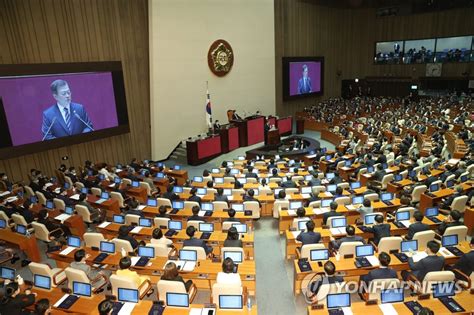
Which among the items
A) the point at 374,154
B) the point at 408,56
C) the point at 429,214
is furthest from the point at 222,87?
the point at 408,56

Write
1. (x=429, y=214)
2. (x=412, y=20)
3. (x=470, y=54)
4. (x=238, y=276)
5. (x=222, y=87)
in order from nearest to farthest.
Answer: (x=238, y=276)
(x=429, y=214)
(x=222, y=87)
(x=470, y=54)
(x=412, y=20)

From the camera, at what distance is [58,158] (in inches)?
645

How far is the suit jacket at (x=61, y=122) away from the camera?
50.3 feet

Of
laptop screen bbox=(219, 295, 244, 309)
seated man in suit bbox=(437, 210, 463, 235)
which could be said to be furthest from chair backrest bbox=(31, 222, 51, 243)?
seated man in suit bbox=(437, 210, 463, 235)

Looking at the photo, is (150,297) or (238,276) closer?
(238,276)

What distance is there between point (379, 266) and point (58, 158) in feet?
49.1

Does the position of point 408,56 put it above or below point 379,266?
above

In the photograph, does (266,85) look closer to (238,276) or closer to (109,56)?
(109,56)

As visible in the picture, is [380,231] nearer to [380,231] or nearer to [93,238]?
[380,231]

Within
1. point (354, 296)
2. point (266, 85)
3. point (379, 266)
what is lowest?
point (354, 296)

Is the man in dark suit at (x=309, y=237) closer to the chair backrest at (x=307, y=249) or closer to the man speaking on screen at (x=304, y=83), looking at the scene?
the chair backrest at (x=307, y=249)

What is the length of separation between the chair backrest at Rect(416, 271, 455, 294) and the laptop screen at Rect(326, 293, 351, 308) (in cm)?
175

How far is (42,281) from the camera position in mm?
7039

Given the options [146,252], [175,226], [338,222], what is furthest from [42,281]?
[338,222]
